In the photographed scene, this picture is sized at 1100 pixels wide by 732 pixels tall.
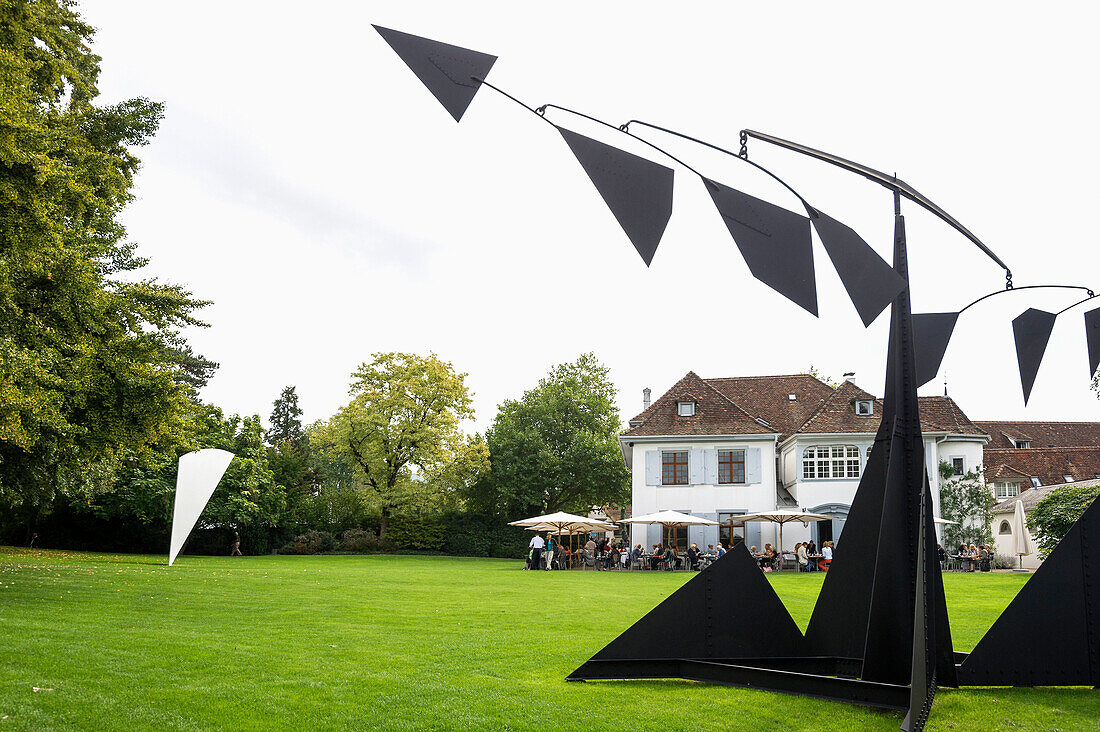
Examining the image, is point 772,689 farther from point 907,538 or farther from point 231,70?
point 231,70

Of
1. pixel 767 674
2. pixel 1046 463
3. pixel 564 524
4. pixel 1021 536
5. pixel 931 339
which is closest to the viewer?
pixel 767 674

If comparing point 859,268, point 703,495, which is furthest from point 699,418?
point 859,268

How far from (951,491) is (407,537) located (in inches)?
985

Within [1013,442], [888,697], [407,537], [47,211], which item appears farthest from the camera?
[1013,442]

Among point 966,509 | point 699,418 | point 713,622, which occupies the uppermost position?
point 699,418

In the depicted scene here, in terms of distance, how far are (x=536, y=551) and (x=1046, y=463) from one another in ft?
122

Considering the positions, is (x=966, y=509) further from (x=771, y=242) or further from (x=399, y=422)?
(x=771, y=242)

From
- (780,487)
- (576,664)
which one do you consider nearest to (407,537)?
(780,487)

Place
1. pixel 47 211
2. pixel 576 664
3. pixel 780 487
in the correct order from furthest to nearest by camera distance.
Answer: pixel 780 487
pixel 47 211
pixel 576 664

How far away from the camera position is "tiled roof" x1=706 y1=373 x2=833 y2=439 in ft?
129

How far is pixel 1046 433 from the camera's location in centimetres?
5581

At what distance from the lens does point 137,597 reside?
39.5 ft

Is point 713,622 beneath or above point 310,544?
above

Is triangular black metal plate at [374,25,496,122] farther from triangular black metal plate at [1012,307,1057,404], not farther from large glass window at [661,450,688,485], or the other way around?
large glass window at [661,450,688,485]
